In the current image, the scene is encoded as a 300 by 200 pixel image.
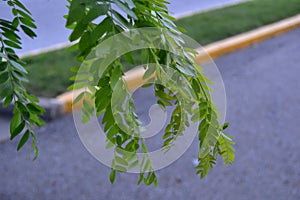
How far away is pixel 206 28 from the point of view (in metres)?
7.97

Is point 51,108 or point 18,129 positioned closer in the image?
point 18,129

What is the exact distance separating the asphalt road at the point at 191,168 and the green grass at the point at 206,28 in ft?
2.05

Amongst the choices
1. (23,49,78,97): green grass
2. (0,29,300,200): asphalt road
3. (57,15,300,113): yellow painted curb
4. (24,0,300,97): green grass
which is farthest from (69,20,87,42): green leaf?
(57,15,300,113): yellow painted curb

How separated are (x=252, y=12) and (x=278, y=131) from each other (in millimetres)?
4650

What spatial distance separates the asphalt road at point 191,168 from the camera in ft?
12.6

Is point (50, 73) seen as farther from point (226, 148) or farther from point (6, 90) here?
point (226, 148)

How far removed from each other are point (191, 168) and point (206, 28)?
4134mm

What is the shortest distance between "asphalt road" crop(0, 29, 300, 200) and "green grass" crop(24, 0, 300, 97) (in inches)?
24.6

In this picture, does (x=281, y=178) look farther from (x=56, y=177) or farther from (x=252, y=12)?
(x=252, y=12)

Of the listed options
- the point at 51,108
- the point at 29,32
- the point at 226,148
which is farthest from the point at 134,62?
the point at 51,108

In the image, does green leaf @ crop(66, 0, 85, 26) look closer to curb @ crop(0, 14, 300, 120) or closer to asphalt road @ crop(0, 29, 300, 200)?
asphalt road @ crop(0, 29, 300, 200)

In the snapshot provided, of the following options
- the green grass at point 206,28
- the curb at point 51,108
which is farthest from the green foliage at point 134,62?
the green grass at point 206,28

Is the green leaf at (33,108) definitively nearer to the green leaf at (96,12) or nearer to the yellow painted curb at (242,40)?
the green leaf at (96,12)

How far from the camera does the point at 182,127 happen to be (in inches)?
42.9
